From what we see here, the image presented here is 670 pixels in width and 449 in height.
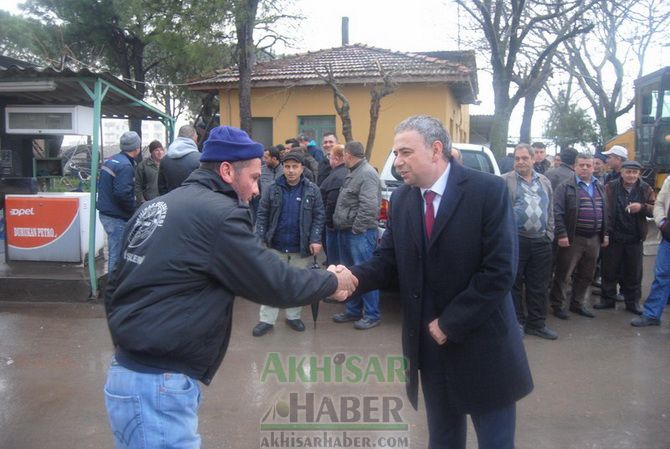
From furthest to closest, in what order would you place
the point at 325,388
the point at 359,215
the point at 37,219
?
the point at 37,219 → the point at 359,215 → the point at 325,388

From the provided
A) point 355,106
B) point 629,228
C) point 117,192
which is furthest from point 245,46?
point 629,228

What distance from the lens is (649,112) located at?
40.8ft

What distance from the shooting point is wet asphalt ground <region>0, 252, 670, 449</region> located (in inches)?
156

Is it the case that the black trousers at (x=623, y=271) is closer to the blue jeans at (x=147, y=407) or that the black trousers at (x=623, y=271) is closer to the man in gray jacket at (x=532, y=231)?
the man in gray jacket at (x=532, y=231)

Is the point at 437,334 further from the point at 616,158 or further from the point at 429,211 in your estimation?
the point at 616,158

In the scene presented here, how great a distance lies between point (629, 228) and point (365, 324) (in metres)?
3.47

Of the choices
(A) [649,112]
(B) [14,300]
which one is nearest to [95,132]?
(B) [14,300]

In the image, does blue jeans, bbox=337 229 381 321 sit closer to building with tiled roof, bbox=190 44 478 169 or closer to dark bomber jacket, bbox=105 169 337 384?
dark bomber jacket, bbox=105 169 337 384

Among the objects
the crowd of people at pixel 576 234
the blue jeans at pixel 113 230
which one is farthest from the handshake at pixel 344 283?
the blue jeans at pixel 113 230

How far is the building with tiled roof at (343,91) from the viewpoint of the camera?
16438mm

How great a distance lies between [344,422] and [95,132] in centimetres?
473

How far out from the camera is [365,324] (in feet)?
21.0

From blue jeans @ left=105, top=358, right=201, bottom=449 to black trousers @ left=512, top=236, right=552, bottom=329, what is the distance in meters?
4.42

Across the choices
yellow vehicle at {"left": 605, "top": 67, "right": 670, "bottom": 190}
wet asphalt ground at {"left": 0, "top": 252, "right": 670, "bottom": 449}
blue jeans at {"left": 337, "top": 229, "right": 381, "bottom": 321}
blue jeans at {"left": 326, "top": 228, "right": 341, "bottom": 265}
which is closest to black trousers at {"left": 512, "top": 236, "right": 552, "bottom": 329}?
wet asphalt ground at {"left": 0, "top": 252, "right": 670, "bottom": 449}
